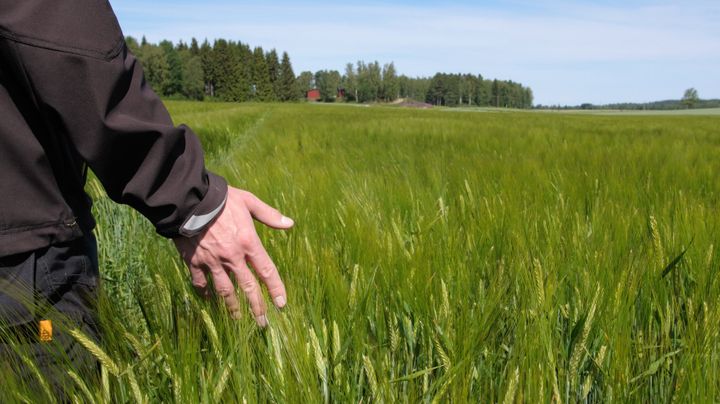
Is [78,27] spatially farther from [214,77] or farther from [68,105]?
[214,77]

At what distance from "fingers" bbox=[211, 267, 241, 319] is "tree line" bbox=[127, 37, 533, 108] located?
146 feet

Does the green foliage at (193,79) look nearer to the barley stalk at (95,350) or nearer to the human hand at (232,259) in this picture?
the human hand at (232,259)

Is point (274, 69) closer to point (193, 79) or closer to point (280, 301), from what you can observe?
point (193, 79)

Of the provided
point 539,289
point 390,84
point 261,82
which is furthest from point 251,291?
point 390,84

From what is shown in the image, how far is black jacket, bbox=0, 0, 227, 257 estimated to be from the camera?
2.62 ft

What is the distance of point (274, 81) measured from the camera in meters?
82.2

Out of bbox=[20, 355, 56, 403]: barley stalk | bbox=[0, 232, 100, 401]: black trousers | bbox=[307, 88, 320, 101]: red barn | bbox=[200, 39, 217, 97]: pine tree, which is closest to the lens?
bbox=[20, 355, 56, 403]: barley stalk

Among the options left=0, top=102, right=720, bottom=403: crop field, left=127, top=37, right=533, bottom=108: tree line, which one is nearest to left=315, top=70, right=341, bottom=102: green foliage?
left=127, top=37, right=533, bottom=108: tree line

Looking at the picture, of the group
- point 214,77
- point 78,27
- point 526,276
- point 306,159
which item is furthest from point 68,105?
point 214,77

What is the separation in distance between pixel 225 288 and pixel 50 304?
270 mm

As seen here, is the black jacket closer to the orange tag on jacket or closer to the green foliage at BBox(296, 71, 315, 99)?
the orange tag on jacket

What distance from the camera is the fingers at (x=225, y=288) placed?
0.91 meters

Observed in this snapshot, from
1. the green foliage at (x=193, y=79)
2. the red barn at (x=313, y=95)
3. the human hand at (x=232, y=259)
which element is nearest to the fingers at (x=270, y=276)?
the human hand at (x=232, y=259)

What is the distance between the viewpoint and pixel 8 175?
878 millimetres
